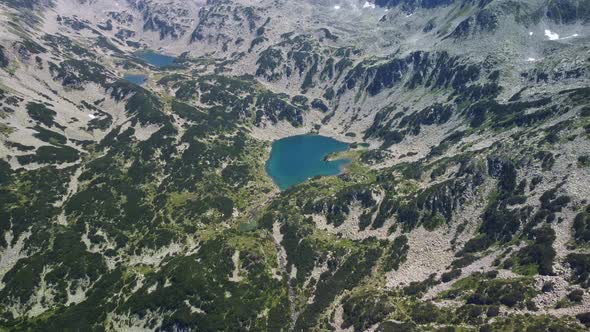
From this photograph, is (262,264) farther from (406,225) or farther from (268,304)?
(406,225)

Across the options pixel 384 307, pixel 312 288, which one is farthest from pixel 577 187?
pixel 312 288

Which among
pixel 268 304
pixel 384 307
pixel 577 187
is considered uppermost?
pixel 577 187

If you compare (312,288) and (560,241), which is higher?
(560,241)

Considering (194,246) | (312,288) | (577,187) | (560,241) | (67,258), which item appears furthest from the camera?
(194,246)

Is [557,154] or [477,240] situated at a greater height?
[557,154]

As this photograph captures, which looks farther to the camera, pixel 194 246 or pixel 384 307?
pixel 194 246

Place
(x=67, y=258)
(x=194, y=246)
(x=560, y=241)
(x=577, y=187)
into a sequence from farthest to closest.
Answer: (x=194, y=246)
(x=67, y=258)
(x=577, y=187)
(x=560, y=241)

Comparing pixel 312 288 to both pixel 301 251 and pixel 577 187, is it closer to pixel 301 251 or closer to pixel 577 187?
pixel 301 251

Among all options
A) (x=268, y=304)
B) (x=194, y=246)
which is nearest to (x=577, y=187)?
(x=268, y=304)

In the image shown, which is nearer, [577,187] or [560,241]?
[560,241]
